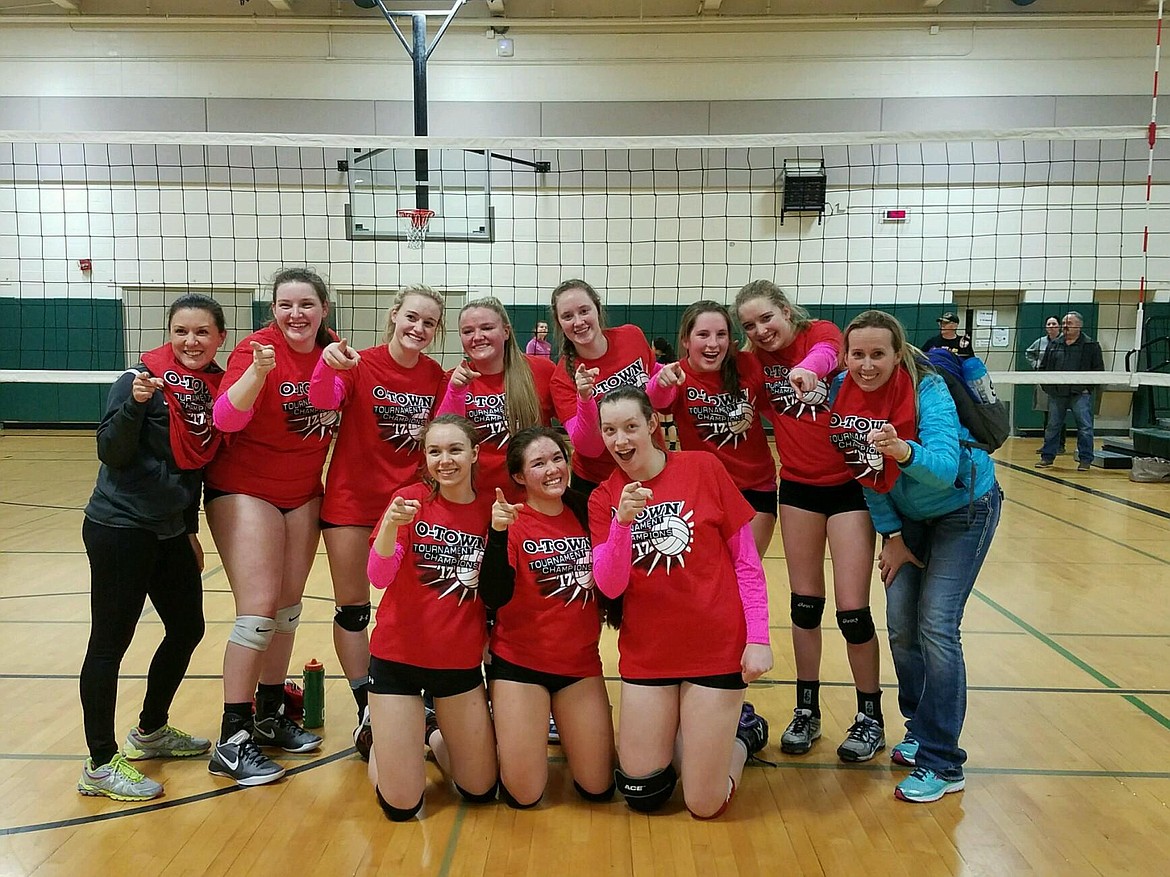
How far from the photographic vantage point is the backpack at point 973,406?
3.20 meters

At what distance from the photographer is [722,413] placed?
349 cm

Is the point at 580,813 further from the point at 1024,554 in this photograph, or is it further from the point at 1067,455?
the point at 1067,455

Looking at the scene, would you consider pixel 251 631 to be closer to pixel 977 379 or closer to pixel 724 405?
pixel 724 405

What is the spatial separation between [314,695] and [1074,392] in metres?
10.1

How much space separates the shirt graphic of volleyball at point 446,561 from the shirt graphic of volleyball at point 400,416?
51 centimetres

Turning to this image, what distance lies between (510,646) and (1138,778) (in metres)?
2.30

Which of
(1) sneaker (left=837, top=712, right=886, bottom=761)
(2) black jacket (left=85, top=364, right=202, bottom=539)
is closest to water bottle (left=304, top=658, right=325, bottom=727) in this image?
(2) black jacket (left=85, top=364, right=202, bottom=539)

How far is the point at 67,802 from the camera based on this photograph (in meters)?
3.07

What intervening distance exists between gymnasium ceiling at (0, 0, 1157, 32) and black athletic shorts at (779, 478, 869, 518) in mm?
10897

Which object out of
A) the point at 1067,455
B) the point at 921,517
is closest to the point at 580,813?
the point at 921,517

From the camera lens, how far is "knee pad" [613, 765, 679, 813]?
2982 millimetres

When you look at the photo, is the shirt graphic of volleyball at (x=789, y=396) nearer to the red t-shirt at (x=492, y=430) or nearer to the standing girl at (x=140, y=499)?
the red t-shirt at (x=492, y=430)

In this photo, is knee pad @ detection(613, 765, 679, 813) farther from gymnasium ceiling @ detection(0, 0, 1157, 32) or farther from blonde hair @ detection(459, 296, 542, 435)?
gymnasium ceiling @ detection(0, 0, 1157, 32)

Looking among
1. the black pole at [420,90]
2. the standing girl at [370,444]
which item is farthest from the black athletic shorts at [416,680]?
the black pole at [420,90]
